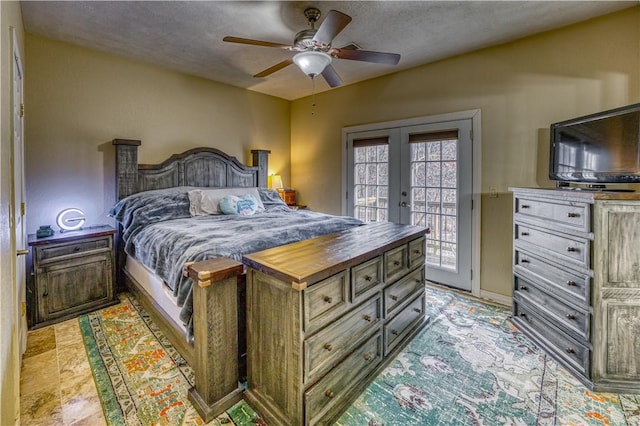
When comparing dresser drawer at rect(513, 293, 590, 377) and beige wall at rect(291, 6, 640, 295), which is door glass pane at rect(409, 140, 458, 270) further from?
dresser drawer at rect(513, 293, 590, 377)

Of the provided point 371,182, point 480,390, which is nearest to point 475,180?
point 371,182

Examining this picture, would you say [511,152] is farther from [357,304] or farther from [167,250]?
[167,250]

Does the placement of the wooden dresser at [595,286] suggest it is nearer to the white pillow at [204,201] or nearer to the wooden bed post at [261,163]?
the white pillow at [204,201]

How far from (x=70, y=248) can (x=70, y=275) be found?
26 centimetres

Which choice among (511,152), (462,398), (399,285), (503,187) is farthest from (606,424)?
(511,152)

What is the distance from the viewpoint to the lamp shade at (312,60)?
2.27m

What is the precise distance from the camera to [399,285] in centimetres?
223

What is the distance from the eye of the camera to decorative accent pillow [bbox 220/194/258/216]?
3.45 meters

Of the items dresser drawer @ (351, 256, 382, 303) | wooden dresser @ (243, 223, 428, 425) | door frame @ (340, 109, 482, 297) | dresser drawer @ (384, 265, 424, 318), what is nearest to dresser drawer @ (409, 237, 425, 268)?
dresser drawer @ (384, 265, 424, 318)

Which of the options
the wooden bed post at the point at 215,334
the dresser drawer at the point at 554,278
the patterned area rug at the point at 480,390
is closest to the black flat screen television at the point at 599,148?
the dresser drawer at the point at 554,278

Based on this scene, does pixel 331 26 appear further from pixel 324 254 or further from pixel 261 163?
pixel 261 163

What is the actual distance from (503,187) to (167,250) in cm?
328

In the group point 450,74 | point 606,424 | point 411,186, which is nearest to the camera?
point 606,424

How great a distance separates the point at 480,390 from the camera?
6.17 feet
